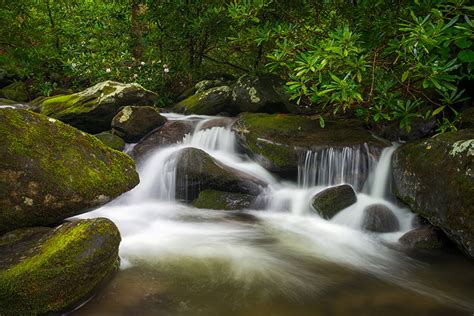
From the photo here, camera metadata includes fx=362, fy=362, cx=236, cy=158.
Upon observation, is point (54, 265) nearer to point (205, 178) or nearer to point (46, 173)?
point (46, 173)

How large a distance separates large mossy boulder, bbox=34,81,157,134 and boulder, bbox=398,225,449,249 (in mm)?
7314

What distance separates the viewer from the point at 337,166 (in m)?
A: 6.64

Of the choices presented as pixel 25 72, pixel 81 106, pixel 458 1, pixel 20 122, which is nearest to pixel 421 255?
pixel 458 1

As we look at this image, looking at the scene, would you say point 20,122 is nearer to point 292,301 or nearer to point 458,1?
point 292,301

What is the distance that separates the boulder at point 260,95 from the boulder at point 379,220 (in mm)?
3822

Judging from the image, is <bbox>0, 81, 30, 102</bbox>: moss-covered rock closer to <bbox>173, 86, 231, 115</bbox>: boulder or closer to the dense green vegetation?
the dense green vegetation

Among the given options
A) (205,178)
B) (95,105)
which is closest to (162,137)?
(95,105)

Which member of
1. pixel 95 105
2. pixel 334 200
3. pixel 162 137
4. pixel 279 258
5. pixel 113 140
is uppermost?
pixel 95 105

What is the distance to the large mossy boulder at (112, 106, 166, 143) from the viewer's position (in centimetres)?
836

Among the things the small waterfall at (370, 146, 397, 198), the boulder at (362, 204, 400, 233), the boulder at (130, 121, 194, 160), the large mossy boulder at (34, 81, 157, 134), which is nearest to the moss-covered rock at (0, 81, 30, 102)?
the large mossy boulder at (34, 81, 157, 134)

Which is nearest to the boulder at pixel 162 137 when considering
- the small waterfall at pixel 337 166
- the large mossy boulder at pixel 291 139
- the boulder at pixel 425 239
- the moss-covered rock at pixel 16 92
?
the large mossy boulder at pixel 291 139

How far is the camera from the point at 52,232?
3568mm

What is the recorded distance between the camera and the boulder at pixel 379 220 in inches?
212

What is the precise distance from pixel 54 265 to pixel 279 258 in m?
2.64
